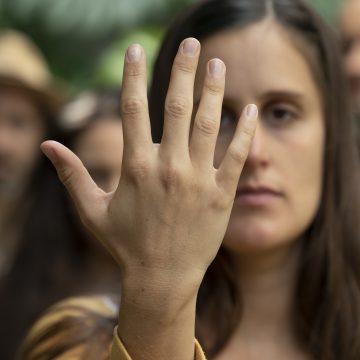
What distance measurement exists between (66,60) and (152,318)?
20.7 feet

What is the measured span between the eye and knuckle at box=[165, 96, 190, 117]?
1.92 feet

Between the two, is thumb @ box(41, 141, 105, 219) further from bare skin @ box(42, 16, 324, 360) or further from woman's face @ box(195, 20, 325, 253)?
woman's face @ box(195, 20, 325, 253)

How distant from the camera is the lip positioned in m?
2.27

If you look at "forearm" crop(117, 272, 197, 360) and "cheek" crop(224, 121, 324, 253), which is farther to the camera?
"cheek" crop(224, 121, 324, 253)

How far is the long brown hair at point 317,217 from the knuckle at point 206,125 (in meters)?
0.64

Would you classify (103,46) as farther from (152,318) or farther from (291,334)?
(152,318)

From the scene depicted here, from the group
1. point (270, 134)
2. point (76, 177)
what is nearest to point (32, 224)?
point (270, 134)

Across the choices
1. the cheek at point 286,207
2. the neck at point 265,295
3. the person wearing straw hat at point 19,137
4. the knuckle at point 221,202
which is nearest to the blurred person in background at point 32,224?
the person wearing straw hat at point 19,137

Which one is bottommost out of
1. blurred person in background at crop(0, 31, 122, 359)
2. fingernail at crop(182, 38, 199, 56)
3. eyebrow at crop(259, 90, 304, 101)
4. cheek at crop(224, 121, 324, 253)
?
blurred person in background at crop(0, 31, 122, 359)

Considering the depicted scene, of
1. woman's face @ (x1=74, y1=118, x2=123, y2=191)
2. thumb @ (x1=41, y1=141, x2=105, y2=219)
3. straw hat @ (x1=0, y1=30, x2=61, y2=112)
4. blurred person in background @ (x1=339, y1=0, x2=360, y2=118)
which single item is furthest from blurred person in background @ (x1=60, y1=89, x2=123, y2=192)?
thumb @ (x1=41, y1=141, x2=105, y2=219)

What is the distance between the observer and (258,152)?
224 centimetres

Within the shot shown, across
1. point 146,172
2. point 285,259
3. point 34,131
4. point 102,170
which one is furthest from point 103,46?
point 146,172

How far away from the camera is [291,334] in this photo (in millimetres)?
2379

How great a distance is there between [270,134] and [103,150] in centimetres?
212
